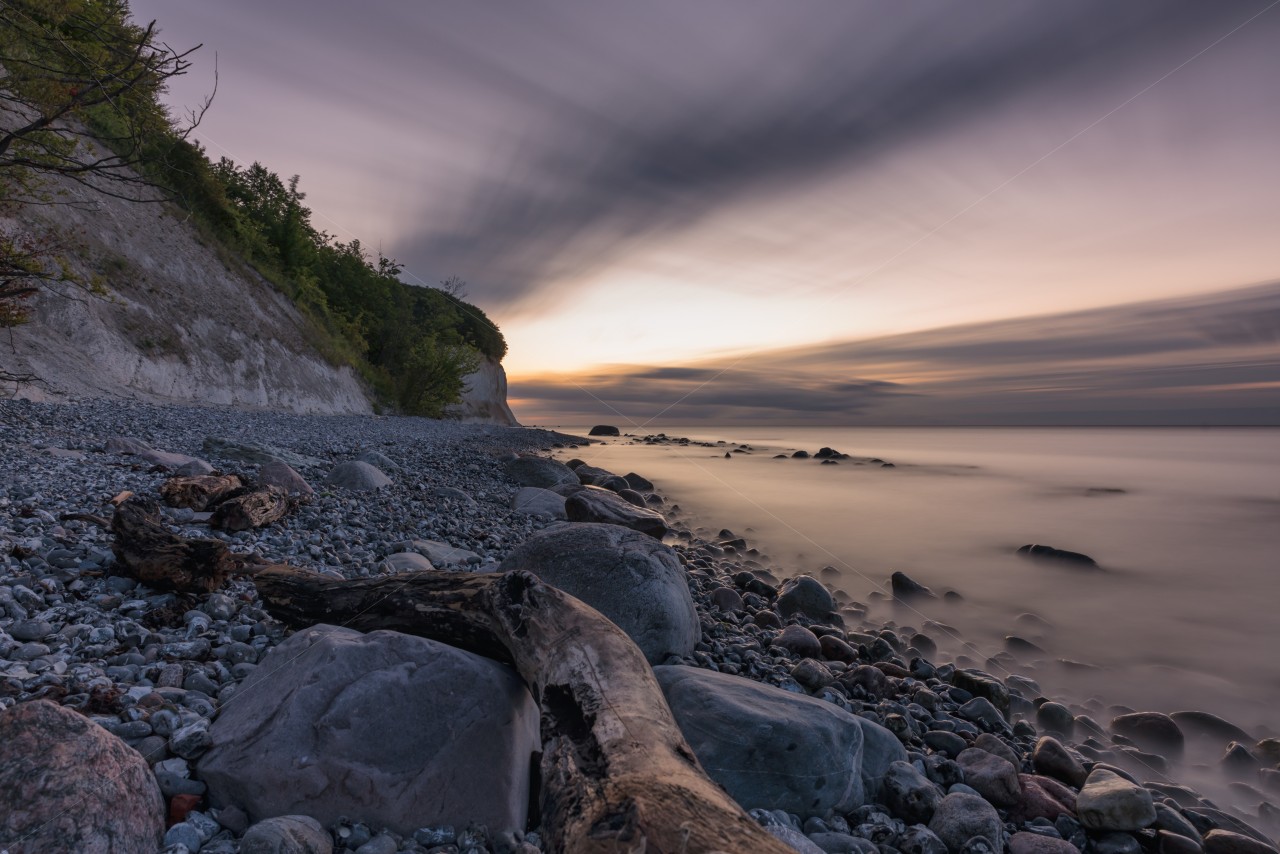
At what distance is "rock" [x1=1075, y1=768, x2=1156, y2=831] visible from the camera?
11.0ft

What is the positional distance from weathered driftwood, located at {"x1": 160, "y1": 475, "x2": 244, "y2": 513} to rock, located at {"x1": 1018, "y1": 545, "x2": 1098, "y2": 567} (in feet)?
44.7

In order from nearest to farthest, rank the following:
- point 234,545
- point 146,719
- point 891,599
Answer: point 146,719
point 234,545
point 891,599

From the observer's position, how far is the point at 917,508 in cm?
1903

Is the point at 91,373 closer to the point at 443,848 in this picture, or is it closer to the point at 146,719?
the point at 146,719

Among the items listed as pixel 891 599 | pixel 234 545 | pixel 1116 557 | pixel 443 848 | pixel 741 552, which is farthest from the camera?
pixel 1116 557

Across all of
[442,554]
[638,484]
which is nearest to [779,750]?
[442,554]

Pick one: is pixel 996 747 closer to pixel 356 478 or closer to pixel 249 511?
pixel 249 511

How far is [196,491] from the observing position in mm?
5688

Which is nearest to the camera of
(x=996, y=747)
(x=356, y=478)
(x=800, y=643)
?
(x=996, y=747)

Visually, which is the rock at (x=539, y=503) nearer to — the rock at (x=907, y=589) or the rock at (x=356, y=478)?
the rock at (x=356, y=478)

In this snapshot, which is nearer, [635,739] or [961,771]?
[635,739]

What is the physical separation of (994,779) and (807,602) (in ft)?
13.1

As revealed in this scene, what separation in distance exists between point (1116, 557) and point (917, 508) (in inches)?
250

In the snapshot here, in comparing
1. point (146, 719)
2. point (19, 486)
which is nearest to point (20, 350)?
point (19, 486)
